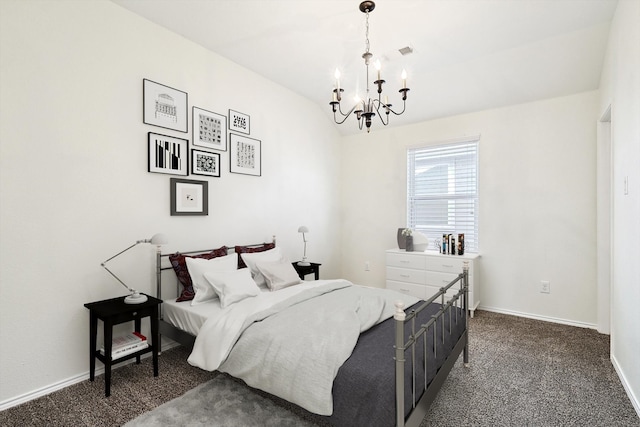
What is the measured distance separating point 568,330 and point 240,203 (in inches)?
153

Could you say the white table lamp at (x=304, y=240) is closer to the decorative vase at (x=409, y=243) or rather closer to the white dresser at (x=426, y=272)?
the white dresser at (x=426, y=272)

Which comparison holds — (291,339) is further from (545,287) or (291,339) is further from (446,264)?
(545,287)

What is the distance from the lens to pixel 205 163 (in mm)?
3326

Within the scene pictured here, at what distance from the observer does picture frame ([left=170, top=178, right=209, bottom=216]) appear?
3068 mm

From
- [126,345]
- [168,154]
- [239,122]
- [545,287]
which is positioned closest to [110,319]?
[126,345]

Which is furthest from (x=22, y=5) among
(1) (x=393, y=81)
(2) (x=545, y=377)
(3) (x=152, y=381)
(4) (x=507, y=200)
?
(4) (x=507, y=200)

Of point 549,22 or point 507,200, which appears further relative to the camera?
point 507,200

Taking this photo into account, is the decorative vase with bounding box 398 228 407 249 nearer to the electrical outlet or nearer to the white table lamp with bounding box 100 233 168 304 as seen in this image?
the electrical outlet

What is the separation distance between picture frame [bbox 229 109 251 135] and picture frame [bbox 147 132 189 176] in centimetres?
63

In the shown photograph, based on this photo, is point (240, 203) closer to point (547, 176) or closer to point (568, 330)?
point (547, 176)

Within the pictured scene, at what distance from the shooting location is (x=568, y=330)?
3.48 meters

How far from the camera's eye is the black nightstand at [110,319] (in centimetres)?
226

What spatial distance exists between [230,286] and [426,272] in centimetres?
262

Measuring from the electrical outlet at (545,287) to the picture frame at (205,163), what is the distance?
13.0ft
